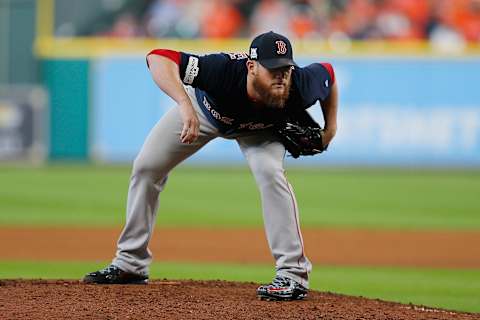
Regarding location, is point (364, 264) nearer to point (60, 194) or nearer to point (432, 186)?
point (60, 194)

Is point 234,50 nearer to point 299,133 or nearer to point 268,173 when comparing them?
point 299,133

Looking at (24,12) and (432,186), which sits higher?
(24,12)

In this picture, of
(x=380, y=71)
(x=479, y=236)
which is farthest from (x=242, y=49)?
(x=479, y=236)

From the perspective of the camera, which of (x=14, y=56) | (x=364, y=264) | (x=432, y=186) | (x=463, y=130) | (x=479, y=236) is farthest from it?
(x=14, y=56)

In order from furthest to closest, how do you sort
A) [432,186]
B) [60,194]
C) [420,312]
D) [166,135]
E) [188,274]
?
[432,186], [60,194], [188,274], [166,135], [420,312]

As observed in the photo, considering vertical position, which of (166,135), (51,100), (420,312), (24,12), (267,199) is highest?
(24,12)

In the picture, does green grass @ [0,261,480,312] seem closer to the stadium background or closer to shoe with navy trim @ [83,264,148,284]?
shoe with navy trim @ [83,264,148,284]

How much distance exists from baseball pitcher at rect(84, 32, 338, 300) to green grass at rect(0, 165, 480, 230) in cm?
469

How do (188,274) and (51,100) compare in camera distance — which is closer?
(188,274)

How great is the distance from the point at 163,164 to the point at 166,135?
0.16 m

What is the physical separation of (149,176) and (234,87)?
725 millimetres

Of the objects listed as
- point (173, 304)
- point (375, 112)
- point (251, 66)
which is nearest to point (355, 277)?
point (173, 304)

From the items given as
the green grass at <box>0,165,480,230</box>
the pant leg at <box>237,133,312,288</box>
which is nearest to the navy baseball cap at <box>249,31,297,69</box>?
the pant leg at <box>237,133,312,288</box>

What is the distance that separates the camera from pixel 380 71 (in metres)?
18.6
